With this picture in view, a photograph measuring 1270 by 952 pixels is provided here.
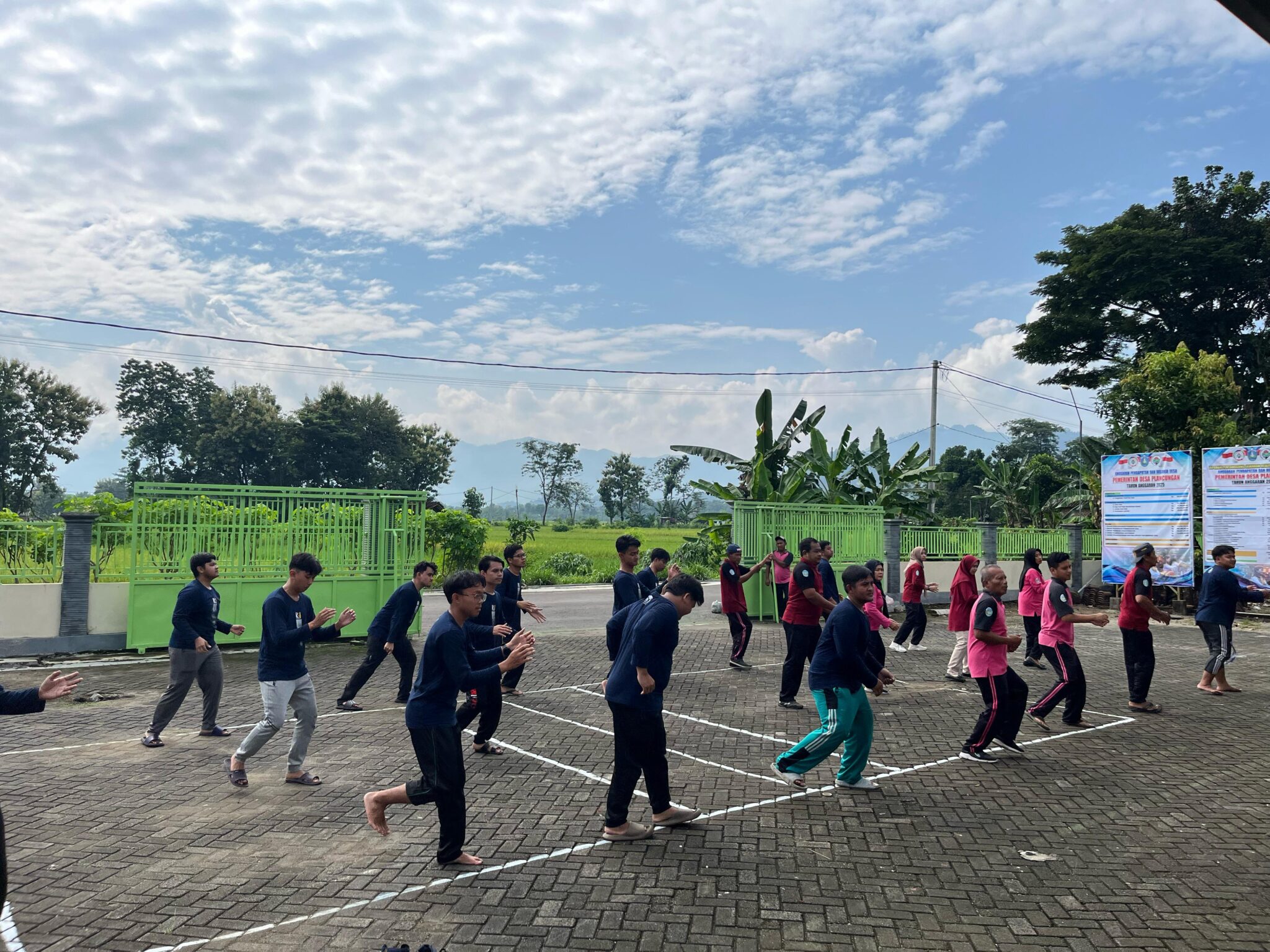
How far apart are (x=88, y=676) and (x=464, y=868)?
8.34 metres

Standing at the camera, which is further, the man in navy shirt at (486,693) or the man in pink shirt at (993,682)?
the man in pink shirt at (993,682)

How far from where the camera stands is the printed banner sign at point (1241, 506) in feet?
55.0

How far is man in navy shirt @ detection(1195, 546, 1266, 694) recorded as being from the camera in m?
10.0

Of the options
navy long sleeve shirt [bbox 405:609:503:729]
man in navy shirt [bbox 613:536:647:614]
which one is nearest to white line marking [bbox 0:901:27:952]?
navy long sleeve shirt [bbox 405:609:503:729]

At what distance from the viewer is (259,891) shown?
15.2 feet

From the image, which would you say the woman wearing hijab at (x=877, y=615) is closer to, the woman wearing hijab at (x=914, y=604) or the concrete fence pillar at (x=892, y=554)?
the woman wearing hijab at (x=914, y=604)

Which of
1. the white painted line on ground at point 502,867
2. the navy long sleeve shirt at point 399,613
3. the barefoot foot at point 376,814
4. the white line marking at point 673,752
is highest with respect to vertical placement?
the navy long sleeve shirt at point 399,613

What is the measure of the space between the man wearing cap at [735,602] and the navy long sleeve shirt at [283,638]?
6197mm

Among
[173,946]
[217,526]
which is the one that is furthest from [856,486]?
[173,946]

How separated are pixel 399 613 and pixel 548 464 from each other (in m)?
71.2

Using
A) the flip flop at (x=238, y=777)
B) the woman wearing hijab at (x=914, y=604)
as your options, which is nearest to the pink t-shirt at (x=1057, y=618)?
the woman wearing hijab at (x=914, y=604)

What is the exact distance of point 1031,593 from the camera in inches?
393

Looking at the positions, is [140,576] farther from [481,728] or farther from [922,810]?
[922,810]

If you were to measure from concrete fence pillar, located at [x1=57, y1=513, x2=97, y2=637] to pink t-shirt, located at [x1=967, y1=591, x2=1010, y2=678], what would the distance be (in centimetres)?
1142
